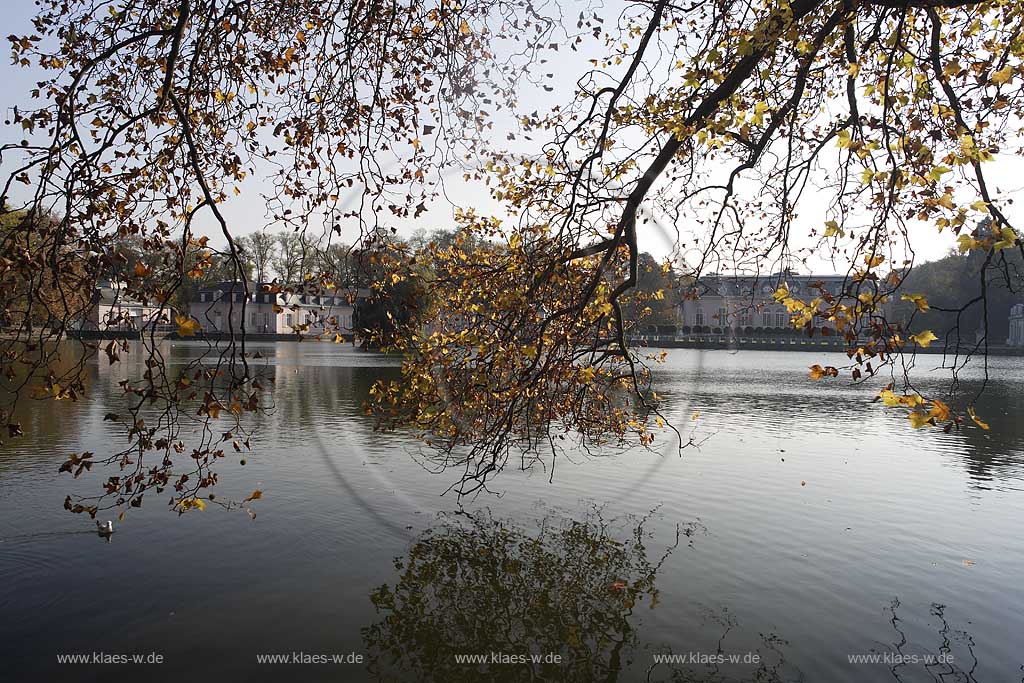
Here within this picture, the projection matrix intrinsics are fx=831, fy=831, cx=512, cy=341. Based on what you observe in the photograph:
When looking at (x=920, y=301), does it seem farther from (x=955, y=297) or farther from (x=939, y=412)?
(x=955, y=297)

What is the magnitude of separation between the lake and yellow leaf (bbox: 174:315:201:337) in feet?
13.1

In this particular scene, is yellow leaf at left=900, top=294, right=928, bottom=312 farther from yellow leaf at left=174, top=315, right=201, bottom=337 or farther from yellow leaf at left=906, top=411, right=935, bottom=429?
yellow leaf at left=174, top=315, right=201, bottom=337

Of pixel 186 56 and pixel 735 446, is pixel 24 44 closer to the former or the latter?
pixel 186 56

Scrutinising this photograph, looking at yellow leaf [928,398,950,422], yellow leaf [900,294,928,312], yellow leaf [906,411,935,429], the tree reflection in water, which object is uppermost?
yellow leaf [900,294,928,312]

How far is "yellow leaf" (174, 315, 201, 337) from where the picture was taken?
4.46 metres

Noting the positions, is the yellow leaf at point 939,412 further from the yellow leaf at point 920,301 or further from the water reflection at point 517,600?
the water reflection at point 517,600

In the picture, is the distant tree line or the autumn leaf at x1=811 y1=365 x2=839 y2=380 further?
the distant tree line

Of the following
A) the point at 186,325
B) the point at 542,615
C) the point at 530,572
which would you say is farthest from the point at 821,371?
the point at 530,572

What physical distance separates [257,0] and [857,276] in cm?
521

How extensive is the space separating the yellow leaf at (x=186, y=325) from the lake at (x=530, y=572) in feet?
13.1

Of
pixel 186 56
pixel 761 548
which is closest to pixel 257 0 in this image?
pixel 186 56

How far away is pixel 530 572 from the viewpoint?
33.2ft

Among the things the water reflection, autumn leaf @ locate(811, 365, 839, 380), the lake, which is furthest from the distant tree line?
autumn leaf @ locate(811, 365, 839, 380)

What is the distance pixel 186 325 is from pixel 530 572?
261 inches
